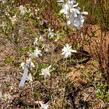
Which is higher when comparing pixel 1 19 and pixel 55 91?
pixel 1 19

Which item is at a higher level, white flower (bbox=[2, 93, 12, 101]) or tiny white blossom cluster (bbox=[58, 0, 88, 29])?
tiny white blossom cluster (bbox=[58, 0, 88, 29])

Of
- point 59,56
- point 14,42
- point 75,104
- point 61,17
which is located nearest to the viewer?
point 75,104

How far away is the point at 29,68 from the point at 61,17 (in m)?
1.37

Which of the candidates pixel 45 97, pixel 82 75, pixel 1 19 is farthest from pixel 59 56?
pixel 1 19

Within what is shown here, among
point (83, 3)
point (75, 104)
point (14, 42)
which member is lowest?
point (75, 104)

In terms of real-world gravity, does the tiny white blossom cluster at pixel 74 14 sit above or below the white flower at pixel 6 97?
above

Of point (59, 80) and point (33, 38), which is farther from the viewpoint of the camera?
point (33, 38)

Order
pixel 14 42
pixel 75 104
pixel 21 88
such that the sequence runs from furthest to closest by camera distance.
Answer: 1. pixel 14 42
2. pixel 21 88
3. pixel 75 104

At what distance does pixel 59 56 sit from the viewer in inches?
142

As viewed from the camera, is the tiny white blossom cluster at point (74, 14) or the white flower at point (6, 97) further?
the white flower at point (6, 97)

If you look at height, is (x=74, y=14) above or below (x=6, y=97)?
above

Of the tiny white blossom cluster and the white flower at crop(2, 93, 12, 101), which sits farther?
the white flower at crop(2, 93, 12, 101)

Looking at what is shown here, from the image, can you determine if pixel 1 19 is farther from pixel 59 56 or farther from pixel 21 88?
pixel 21 88

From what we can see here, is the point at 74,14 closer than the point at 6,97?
Yes
